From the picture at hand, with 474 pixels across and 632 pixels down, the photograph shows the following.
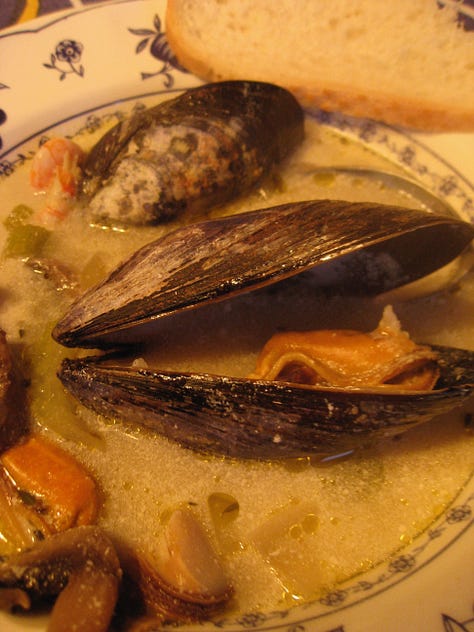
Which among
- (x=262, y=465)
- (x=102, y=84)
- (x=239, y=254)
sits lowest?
(x=262, y=465)

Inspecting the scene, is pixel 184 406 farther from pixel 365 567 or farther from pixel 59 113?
pixel 59 113

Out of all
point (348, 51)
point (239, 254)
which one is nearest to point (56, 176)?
point (239, 254)

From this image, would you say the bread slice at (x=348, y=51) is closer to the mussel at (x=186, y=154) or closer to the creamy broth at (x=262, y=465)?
the mussel at (x=186, y=154)

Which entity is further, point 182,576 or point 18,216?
point 18,216

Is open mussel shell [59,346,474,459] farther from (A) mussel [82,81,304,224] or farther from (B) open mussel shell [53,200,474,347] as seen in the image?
(A) mussel [82,81,304,224]

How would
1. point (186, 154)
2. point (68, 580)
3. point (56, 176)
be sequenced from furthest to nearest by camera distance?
point (56, 176) → point (186, 154) → point (68, 580)

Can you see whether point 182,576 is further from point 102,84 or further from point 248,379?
point 102,84

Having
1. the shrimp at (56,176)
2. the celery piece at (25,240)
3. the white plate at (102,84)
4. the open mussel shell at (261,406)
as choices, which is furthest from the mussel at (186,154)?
the open mussel shell at (261,406)
